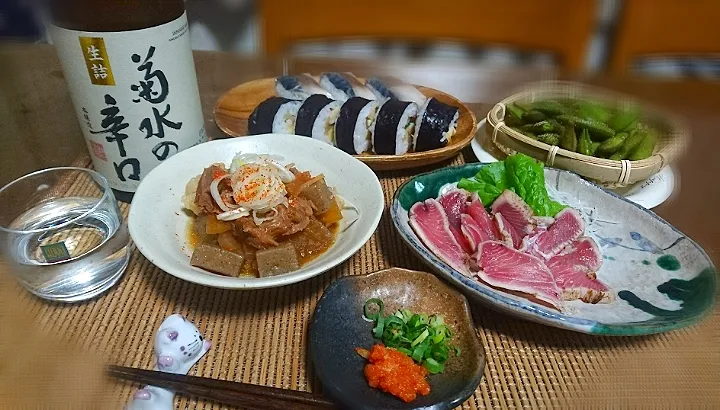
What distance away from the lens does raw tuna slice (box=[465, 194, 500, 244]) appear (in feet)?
3.49

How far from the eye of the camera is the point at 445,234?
1.05m

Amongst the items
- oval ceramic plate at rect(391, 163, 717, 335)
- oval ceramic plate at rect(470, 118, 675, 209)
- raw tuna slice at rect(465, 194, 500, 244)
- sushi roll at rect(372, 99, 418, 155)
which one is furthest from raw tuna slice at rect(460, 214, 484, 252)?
oval ceramic plate at rect(470, 118, 675, 209)

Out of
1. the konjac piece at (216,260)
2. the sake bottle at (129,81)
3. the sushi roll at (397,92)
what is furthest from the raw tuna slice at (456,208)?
the sake bottle at (129,81)

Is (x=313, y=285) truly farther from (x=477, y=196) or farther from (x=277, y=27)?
(x=277, y=27)

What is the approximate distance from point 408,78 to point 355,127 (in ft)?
1.28

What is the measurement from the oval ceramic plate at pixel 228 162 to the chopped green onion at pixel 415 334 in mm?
136

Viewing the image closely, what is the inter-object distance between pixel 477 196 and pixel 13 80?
3.24 feet

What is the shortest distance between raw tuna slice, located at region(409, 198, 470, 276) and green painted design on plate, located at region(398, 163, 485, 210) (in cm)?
4

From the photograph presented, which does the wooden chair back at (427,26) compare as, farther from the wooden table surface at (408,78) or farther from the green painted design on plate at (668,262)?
the green painted design on plate at (668,262)

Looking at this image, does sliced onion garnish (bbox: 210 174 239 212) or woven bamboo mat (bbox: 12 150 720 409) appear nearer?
woven bamboo mat (bbox: 12 150 720 409)

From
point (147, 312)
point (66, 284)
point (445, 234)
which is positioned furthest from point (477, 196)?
point (66, 284)

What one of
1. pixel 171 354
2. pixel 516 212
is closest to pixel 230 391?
pixel 171 354

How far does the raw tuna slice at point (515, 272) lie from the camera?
93 centimetres

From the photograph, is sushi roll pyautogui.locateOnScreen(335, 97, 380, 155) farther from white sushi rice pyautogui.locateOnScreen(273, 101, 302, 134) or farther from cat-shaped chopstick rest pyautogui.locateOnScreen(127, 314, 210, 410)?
cat-shaped chopstick rest pyautogui.locateOnScreen(127, 314, 210, 410)
